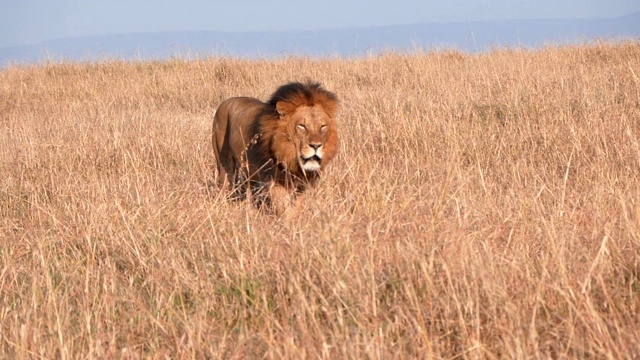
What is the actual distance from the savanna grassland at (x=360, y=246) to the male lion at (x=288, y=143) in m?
0.18

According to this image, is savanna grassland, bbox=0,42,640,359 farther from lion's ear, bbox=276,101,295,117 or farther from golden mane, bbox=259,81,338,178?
lion's ear, bbox=276,101,295,117

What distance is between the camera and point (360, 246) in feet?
11.5

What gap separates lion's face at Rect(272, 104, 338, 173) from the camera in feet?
15.6

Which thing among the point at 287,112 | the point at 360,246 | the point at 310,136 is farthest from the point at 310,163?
the point at 360,246

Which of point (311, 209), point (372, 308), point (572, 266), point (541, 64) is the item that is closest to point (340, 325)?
point (372, 308)

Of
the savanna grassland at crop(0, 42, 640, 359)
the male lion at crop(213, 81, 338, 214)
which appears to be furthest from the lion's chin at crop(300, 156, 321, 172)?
the savanna grassland at crop(0, 42, 640, 359)

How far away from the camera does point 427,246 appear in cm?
332

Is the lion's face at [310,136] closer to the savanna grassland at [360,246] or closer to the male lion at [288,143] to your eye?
the male lion at [288,143]

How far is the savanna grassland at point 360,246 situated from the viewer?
2691 mm

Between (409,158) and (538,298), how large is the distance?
3522 millimetres

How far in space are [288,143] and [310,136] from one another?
0.54 ft

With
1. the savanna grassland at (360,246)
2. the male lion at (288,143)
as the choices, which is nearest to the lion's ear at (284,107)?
the male lion at (288,143)

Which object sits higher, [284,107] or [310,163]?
[284,107]

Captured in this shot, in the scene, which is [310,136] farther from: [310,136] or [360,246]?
[360,246]
